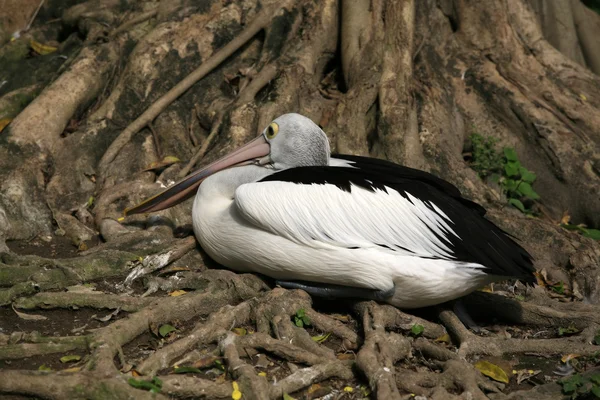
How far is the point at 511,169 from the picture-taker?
24.8 ft

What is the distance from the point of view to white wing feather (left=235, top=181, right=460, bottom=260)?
5.12 m

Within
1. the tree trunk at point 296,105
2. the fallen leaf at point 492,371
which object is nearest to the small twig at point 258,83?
the tree trunk at point 296,105

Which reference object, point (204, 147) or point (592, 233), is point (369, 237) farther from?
point (592, 233)

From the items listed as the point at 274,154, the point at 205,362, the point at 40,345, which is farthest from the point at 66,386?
the point at 274,154

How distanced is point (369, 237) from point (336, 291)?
1.56 ft

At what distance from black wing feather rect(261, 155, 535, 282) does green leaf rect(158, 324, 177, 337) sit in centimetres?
125

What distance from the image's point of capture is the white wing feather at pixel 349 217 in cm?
512

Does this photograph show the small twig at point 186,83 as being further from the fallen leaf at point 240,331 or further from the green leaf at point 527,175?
the green leaf at point 527,175

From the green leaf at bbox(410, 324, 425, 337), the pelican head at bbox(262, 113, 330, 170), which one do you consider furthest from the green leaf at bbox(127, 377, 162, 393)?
the pelican head at bbox(262, 113, 330, 170)

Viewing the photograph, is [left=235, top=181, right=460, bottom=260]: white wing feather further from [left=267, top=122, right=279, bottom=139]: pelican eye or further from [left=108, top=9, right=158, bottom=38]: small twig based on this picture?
[left=108, top=9, right=158, bottom=38]: small twig

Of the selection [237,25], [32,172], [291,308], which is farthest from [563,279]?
[32,172]

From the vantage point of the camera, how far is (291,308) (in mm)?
5062

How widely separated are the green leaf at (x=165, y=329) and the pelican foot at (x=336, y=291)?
904 mm

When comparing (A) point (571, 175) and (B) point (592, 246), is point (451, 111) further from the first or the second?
(B) point (592, 246)
